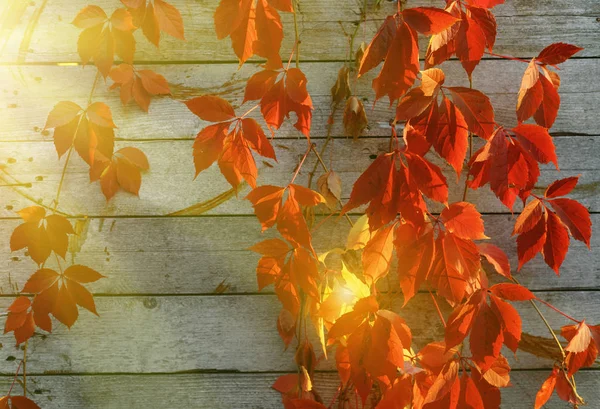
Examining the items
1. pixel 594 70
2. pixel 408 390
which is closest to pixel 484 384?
pixel 408 390

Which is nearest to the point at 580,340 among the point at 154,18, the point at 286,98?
the point at 286,98

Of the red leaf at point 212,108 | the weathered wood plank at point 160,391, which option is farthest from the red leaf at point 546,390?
the red leaf at point 212,108

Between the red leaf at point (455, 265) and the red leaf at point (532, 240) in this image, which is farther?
the red leaf at point (532, 240)

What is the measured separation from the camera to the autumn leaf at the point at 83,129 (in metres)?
1.02

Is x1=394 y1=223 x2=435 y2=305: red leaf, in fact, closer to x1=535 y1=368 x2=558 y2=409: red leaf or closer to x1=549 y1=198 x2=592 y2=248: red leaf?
x1=549 y1=198 x2=592 y2=248: red leaf

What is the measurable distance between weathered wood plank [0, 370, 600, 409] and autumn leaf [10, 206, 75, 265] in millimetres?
323

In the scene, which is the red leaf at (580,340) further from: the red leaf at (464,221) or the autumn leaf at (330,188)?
the autumn leaf at (330,188)

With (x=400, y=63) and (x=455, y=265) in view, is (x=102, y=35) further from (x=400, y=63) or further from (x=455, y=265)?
(x=455, y=265)

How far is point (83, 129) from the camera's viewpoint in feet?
3.39

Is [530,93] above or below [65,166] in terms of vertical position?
above

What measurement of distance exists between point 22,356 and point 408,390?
0.92m

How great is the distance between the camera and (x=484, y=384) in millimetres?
943

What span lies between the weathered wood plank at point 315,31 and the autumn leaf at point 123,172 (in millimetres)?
242

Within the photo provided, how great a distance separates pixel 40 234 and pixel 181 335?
0.40 m
